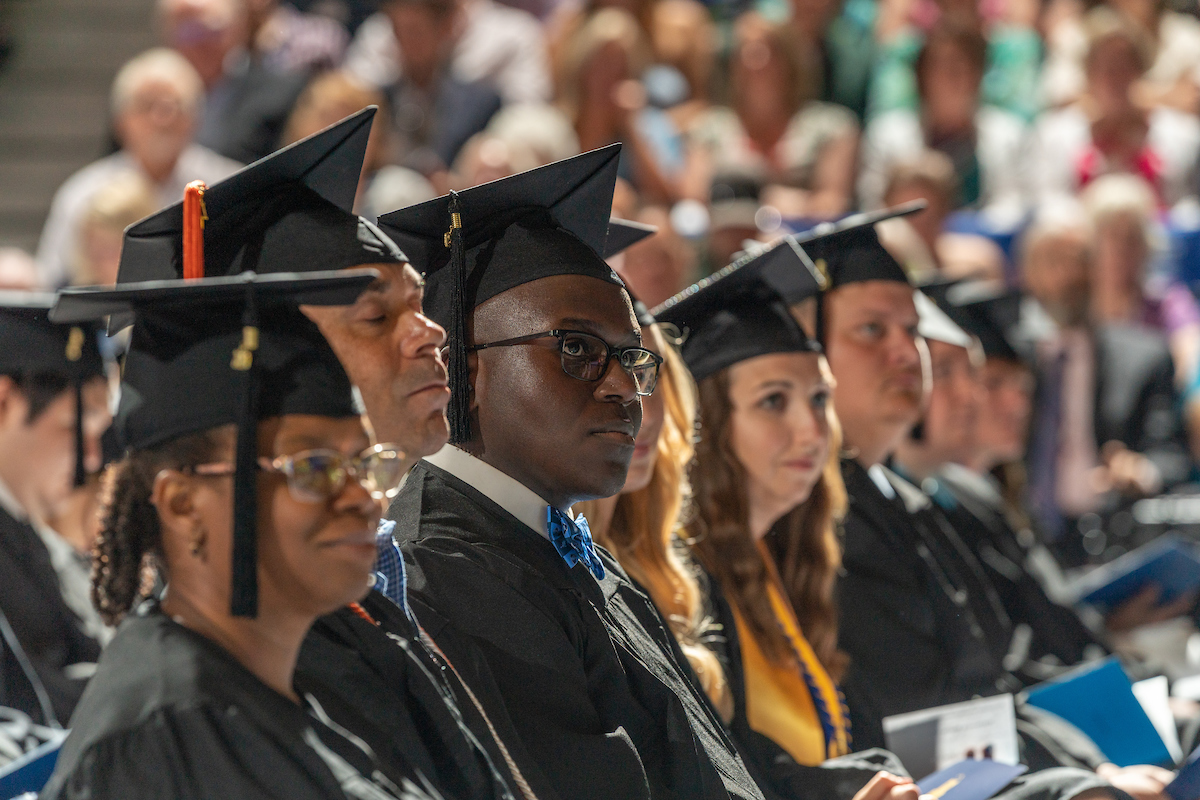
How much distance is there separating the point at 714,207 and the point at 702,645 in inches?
156

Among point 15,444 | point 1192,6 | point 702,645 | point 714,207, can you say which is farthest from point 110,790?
point 1192,6

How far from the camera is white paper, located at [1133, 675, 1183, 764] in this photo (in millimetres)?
3793

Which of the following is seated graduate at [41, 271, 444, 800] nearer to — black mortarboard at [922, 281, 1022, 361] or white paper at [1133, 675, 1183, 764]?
white paper at [1133, 675, 1183, 764]

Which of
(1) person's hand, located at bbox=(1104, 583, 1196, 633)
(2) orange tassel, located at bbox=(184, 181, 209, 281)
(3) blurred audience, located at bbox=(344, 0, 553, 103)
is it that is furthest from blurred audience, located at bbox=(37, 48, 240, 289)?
(2) orange tassel, located at bbox=(184, 181, 209, 281)

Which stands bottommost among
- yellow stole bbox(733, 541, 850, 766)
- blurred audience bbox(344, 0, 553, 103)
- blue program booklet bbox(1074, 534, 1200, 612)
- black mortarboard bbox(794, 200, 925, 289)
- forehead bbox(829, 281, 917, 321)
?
blue program booklet bbox(1074, 534, 1200, 612)

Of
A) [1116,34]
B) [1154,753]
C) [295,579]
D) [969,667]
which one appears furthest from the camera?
[1116,34]

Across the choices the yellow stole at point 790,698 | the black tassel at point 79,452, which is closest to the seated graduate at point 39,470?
the black tassel at point 79,452

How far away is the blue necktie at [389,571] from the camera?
2.13m

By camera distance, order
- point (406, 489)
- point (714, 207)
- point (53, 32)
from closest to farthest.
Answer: point (406, 489), point (714, 207), point (53, 32)

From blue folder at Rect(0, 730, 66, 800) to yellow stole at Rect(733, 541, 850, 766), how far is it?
4.79ft

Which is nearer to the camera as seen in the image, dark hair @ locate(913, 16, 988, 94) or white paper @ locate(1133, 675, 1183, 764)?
white paper @ locate(1133, 675, 1183, 764)

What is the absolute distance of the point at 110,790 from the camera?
1.58m

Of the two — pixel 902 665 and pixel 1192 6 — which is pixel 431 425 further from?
pixel 1192 6

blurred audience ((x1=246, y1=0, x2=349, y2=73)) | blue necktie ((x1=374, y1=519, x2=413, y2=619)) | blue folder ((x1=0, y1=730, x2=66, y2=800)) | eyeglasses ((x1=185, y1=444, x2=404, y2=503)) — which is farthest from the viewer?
blurred audience ((x1=246, y1=0, x2=349, y2=73))
